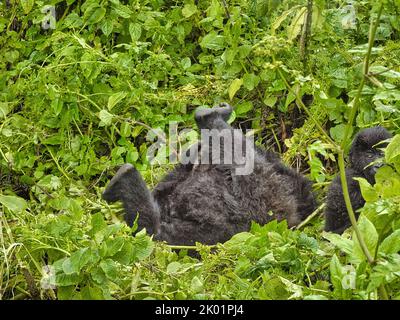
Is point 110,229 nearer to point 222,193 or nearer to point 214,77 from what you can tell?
point 222,193

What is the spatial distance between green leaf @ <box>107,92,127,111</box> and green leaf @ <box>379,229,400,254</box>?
2.84 metres

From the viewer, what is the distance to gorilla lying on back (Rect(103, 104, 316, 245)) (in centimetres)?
456

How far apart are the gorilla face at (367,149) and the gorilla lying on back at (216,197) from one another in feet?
Answer: 1.10

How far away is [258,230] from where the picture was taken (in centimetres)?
371

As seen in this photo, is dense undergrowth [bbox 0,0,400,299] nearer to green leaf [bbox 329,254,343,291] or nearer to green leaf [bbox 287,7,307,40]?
green leaf [bbox 287,7,307,40]

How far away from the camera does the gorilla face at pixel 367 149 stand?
443 centimetres

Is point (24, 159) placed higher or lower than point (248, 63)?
lower

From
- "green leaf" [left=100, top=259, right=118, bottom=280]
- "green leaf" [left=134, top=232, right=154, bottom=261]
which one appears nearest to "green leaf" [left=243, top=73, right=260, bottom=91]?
"green leaf" [left=134, top=232, right=154, bottom=261]

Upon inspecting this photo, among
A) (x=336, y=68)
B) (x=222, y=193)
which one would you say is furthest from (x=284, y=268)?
(x=336, y=68)

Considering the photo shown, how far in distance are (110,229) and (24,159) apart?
272 centimetres

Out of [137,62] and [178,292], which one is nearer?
[178,292]

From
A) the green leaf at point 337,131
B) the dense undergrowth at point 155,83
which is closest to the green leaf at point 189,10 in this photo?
the dense undergrowth at point 155,83
